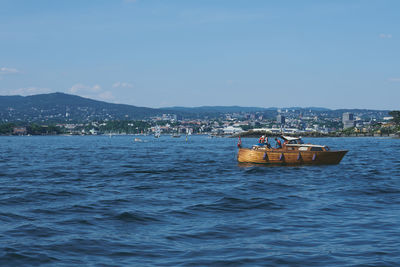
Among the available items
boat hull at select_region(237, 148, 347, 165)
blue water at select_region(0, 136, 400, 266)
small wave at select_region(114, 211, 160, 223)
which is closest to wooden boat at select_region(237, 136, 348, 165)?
boat hull at select_region(237, 148, 347, 165)

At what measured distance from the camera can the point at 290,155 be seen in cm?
4147

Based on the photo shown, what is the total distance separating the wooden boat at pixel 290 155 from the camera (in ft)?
136

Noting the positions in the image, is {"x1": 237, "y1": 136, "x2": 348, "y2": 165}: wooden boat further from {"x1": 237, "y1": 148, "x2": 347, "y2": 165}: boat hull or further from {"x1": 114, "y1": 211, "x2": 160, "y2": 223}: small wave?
{"x1": 114, "y1": 211, "x2": 160, "y2": 223}: small wave

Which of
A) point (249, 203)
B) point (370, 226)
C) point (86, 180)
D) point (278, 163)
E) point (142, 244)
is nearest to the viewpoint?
point (142, 244)

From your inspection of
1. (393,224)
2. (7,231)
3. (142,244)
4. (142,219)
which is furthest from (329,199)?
(7,231)

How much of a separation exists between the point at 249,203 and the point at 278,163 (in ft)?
70.4

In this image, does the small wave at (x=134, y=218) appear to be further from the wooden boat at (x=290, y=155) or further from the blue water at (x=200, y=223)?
the wooden boat at (x=290, y=155)

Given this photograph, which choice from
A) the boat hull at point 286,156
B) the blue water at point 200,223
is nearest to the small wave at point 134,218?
the blue water at point 200,223

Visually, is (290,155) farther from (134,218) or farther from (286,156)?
(134,218)

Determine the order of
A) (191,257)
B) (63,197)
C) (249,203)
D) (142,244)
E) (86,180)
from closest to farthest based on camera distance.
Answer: (191,257), (142,244), (249,203), (63,197), (86,180)

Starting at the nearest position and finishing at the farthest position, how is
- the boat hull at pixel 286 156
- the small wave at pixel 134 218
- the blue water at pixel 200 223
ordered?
the blue water at pixel 200 223 → the small wave at pixel 134 218 → the boat hull at pixel 286 156

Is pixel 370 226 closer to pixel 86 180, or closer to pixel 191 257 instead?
pixel 191 257

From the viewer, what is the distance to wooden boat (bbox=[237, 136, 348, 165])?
41500 mm

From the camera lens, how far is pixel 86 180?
102 feet
